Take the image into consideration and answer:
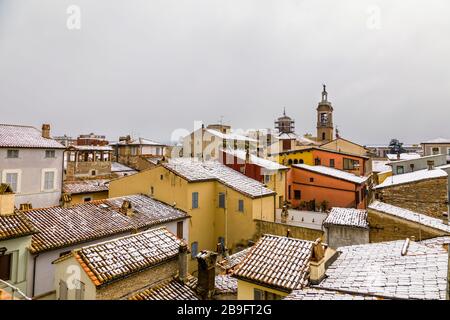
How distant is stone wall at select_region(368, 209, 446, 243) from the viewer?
12523 mm

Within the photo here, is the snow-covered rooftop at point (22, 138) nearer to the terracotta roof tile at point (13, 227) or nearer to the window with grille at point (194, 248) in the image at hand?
the terracotta roof tile at point (13, 227)

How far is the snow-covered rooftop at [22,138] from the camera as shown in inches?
914

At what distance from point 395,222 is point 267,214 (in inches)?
329

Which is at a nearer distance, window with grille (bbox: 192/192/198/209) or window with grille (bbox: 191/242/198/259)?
window with grille (bbox: 191/242/198/259)

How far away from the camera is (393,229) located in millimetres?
13258

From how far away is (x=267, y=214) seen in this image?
1997 centimetres

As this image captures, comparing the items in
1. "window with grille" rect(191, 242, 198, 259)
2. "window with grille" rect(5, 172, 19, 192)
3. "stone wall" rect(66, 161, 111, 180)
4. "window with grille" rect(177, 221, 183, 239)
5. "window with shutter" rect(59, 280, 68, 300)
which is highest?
"stone wall" rect(66, 161, 111, 180)

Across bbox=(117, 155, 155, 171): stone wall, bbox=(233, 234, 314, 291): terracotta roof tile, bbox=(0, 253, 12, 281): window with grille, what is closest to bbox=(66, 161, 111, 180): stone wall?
bbox=(117, 155, 155, 171): stone wall

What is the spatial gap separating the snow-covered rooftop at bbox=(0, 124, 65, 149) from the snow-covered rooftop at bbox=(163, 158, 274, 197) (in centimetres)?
1242

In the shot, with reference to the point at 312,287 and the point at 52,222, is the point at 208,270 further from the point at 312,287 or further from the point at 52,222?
the point at 52,222

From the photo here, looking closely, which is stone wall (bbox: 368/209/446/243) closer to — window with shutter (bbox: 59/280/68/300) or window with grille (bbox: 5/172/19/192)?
window with shutter (bbox: 59/280/68/300)

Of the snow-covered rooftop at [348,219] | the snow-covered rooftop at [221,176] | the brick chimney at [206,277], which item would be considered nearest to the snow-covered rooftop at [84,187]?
the snow-covered rooftop at [221,176]
